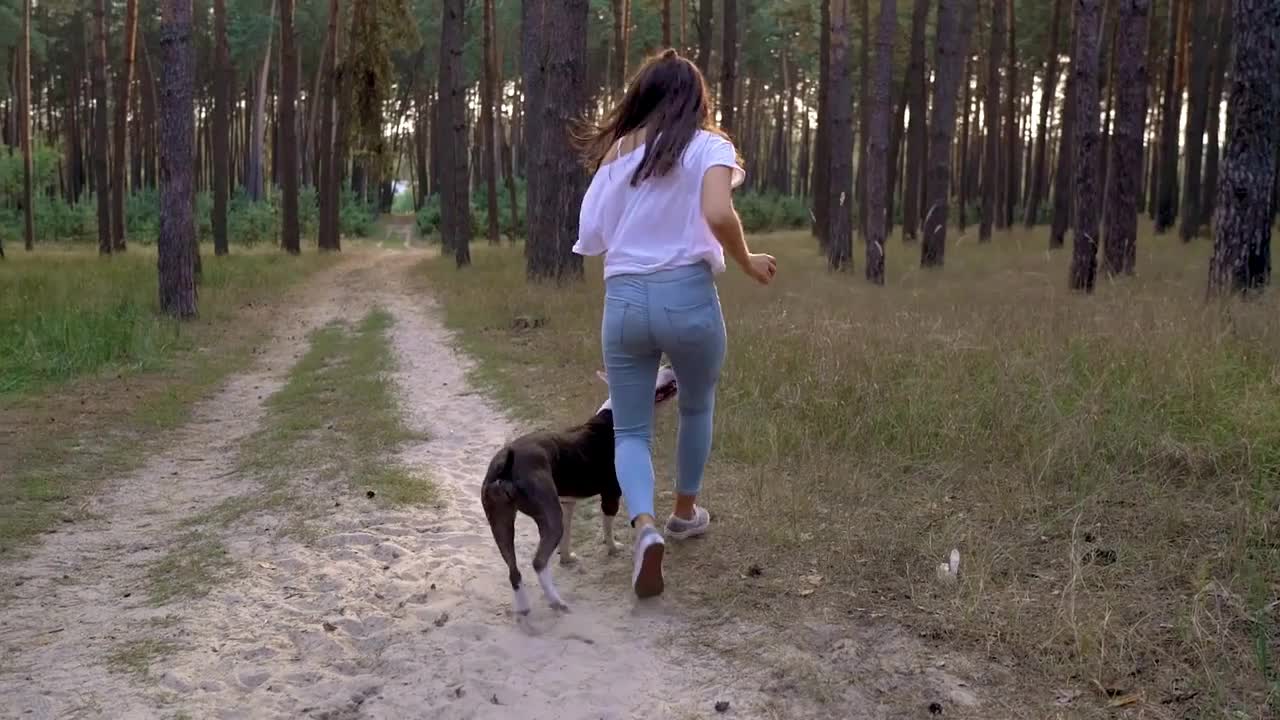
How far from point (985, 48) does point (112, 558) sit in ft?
114

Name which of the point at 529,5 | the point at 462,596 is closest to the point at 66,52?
the point at 529,5

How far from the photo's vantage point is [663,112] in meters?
3.94

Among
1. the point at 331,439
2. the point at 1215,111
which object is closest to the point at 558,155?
the point at 331,439

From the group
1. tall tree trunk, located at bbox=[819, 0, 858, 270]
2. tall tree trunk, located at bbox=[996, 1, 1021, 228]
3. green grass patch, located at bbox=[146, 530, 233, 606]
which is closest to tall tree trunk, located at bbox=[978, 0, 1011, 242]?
tall tree trunk, located at bbox=[996, 1, 1021, 228]

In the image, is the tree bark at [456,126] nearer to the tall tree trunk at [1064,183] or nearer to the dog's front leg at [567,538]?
the tall tree trunk at [1064,183]

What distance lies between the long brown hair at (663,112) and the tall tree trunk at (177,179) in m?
11.7

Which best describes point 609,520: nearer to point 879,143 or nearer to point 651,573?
point 651,573

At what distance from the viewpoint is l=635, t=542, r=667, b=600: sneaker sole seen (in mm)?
4035

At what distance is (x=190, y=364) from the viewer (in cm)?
1134

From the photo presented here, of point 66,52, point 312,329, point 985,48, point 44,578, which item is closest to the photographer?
point 44,578

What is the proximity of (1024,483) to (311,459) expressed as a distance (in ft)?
14.8

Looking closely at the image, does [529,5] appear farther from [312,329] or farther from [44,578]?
[44,578]

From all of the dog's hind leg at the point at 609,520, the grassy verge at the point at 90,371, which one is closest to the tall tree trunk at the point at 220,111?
the grassy verge at the point at 90,371

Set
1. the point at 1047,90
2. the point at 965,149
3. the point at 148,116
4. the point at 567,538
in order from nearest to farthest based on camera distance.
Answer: the point at 567,538 → the point at 1047,90 → the point at 965,149 → the point at 148,116
